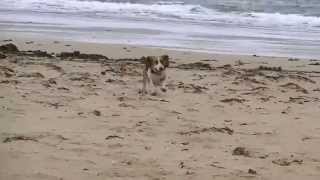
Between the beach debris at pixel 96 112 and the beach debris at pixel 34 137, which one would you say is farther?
the beach debris at pixel 96 112

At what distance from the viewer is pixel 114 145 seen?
18.0 feet

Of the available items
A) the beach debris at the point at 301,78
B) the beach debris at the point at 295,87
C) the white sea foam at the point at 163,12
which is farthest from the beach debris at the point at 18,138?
the white sea foam at the point at 163,12

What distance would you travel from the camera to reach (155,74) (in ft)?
28.4

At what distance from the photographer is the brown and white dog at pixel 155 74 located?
28.2 ft

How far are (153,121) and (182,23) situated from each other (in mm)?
13869

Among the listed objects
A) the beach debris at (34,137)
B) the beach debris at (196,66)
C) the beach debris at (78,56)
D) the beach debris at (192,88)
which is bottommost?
the beach debris at (34,137)

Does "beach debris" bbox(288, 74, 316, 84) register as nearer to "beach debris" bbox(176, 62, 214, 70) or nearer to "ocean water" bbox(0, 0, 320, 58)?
"beach debris" bbox(176, 62, 214, 70)

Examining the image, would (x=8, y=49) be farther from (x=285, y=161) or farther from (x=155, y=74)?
(x=285, y=161)

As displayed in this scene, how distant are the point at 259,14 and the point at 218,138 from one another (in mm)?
19751

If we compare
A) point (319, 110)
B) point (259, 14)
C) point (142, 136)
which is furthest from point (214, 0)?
point (142, 136)

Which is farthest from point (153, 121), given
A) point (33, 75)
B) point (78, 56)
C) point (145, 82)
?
point (78, 56)

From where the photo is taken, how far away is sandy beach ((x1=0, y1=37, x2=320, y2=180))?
16.0 ft

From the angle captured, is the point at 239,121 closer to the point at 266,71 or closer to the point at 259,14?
the point at 266,71

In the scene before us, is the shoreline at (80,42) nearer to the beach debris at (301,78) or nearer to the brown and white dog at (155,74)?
the beach debris at (301,78)
